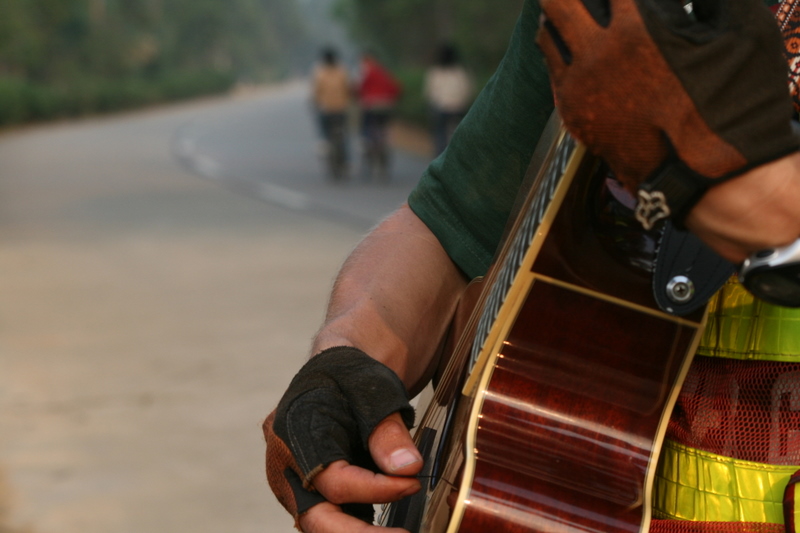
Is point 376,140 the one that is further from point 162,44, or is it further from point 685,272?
point 162,44

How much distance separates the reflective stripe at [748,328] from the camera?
114 centimetres

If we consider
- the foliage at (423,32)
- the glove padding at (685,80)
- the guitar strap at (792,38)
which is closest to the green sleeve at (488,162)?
the guitar strap at (792,38)

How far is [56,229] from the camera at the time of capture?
10938mm

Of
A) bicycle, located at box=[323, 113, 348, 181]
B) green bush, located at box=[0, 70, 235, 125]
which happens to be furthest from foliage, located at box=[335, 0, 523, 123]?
green bush, located at box=[0, 70, 235, 125]

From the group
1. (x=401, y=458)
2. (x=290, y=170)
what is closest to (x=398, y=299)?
(x=401, y=458)

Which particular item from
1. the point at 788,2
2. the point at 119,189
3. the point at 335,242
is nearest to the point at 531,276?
the point at 788,2

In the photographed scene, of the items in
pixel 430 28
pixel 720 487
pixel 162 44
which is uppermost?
pixel 720 487

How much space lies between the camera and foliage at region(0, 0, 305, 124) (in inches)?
1403

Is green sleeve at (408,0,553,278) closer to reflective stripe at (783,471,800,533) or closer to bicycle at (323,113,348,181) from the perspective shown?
reflective stripe at (783,471,800,533)

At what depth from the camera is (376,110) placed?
16109 mm

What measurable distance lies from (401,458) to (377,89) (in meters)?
15.2

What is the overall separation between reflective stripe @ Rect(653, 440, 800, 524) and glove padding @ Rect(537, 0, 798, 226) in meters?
→ 0.38

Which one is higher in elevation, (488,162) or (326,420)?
(488,162)

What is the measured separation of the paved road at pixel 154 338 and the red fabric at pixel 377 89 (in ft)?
5.61
